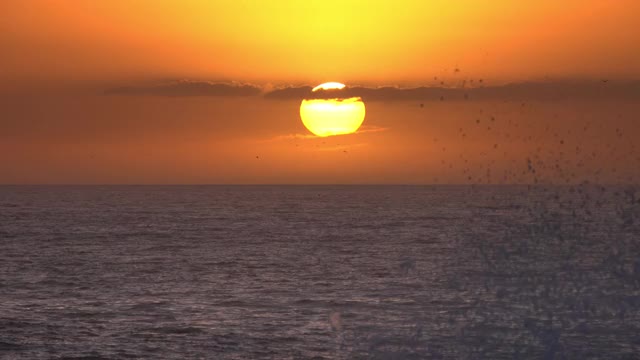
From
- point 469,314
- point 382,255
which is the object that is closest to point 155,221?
point 382,255

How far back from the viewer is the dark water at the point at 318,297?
46.0m

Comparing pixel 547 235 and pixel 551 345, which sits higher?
pixel 547 235

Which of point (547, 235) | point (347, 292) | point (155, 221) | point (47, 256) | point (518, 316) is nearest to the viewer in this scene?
point (518, 316)

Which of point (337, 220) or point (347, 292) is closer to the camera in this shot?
point (347, 292)

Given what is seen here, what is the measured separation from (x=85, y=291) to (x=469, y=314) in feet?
90.7

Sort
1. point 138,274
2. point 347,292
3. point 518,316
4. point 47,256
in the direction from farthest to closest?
point 47,256, point 138,274, point 347,292, point 518,316

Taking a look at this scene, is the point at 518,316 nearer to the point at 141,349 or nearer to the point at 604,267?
the point at 141,349

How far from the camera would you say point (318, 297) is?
63219mm

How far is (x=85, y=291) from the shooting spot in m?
67.2

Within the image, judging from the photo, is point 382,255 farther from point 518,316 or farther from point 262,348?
point 262,348

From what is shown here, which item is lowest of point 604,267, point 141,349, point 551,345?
point 141,349

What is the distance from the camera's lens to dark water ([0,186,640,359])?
46.0m

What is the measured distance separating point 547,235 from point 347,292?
85358 millimetres

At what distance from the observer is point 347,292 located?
218ft
